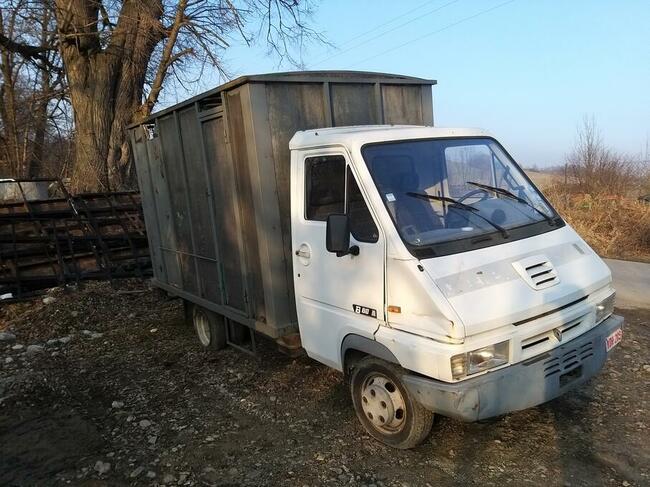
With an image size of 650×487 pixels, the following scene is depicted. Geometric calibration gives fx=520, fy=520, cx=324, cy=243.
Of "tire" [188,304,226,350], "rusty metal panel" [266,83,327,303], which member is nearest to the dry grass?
"tire" [188,304,226,350]

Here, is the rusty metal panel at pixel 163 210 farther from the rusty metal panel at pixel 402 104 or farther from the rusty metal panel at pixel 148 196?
the rusty metal panel at pixel 402 104

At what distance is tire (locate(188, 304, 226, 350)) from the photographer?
5.91 meters

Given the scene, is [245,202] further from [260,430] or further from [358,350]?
[260,430]

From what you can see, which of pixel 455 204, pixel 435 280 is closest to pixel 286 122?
pixel 455 204

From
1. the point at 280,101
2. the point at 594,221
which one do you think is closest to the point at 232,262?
the point at 280,101

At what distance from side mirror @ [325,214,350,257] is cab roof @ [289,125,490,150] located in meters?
0.57

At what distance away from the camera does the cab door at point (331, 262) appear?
3568 mm

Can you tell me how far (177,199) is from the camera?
6.02 meters

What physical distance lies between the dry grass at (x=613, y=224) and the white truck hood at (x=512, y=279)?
718 centimetres

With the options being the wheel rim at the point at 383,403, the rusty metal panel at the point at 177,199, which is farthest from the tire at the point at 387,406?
the rusty metal panel at the point at 177,199

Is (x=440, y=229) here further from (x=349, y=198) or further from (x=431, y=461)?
(x=431, y=461)

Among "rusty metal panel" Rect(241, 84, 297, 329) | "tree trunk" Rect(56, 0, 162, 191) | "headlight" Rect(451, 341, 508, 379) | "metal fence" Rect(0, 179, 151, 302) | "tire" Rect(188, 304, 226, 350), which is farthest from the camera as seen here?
"tree trunk" Rect(56, 0, 162, 191)

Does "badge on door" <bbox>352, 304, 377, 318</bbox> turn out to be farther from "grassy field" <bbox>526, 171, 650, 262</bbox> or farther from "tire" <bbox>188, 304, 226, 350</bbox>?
"grassy field" <bbox>526, 171, 650, 262</bbox>

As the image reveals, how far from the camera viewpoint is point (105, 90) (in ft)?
45.2
